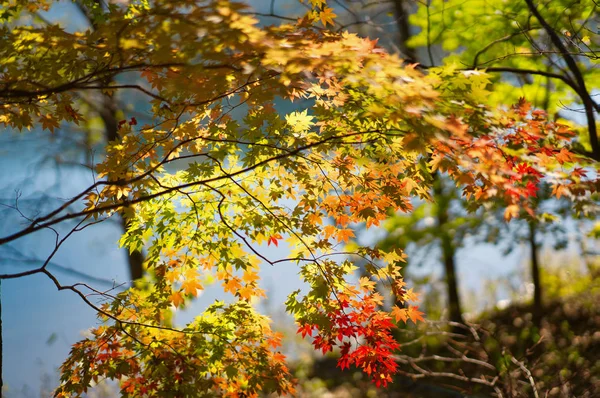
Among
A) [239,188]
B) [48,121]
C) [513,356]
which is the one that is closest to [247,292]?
[239,188]

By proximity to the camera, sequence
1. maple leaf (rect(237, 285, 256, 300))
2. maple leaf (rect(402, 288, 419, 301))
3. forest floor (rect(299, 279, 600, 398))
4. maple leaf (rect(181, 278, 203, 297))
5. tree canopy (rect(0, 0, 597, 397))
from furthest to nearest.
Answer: forest floor (rect(299, 279, 600, 398))
maple leaf (rect(237, 285, 256, 300))
maple leaf (rect(181, 278, 203, 297))
maple leaf (rect(402, 288, 419, 301))
tree canopy (rect(0, 0, 597, 397))

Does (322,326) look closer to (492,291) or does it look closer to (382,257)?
(382,257)

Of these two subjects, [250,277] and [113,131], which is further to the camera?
[113,131]

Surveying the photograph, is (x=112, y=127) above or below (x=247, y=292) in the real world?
above

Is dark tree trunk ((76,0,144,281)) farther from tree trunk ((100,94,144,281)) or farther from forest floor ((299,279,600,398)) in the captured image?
forest floor ((299,279,600,398))

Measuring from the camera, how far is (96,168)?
325cm

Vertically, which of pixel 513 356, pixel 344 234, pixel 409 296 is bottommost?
pixel 513 356

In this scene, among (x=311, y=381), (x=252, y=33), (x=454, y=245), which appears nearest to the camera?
(x=252, y=33)

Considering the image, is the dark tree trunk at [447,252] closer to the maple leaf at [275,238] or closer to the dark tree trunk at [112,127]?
the maple leaf at [275,238]

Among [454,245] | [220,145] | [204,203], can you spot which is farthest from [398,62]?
[454,245]

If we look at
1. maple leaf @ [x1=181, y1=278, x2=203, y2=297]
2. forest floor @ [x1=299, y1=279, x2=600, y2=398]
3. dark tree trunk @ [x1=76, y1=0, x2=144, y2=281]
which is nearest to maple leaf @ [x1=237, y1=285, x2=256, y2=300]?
maple leaf @ [x1=181, y1=278, x2=203, y2=297]

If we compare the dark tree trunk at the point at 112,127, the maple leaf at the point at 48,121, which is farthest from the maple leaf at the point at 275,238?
the dark tree trunk at the point at 112,127

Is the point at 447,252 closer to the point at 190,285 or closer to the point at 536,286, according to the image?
the point at 536,286

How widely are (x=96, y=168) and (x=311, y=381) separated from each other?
528 cm
